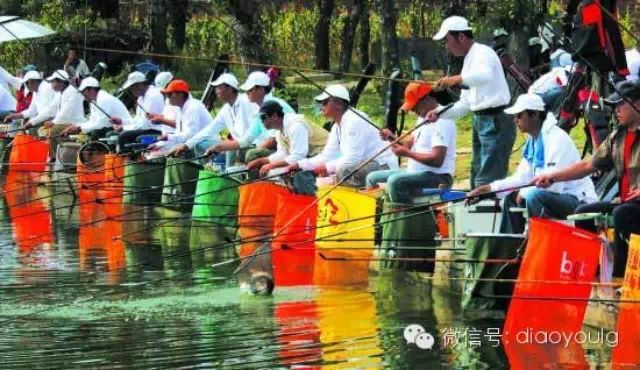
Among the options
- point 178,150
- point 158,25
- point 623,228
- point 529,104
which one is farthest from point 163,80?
point 158,25

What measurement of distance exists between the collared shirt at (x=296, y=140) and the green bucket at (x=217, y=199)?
0.70m

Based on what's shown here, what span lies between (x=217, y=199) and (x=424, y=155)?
395cm

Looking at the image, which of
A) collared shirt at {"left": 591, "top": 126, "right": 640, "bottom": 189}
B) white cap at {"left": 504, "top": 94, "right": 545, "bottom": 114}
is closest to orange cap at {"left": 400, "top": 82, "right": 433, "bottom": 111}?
white cap at {"left": 504, "top": 94, "right": 545, "bottom": 114}

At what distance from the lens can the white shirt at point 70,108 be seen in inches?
884

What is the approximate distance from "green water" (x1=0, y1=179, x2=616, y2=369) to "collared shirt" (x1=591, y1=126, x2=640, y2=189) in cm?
124

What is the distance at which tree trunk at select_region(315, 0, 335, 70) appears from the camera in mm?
35125

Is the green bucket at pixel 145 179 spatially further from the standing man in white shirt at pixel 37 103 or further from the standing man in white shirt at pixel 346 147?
the standing man in white shirt at pixel 37 103

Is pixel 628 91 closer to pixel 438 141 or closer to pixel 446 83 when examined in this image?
pixel 446 83

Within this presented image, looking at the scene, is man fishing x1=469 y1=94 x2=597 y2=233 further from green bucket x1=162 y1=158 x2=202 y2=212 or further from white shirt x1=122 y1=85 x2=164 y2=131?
white shirt x1=122 y1=85 x2=164 y2=131

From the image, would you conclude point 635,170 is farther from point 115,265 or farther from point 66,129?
point 66,129

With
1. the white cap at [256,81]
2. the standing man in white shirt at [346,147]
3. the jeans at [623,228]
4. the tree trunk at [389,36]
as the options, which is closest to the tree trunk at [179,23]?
the tree trunk at [389,36]

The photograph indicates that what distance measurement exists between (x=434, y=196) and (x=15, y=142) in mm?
11562

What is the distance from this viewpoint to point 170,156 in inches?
695

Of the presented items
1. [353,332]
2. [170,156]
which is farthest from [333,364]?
[170,156]
